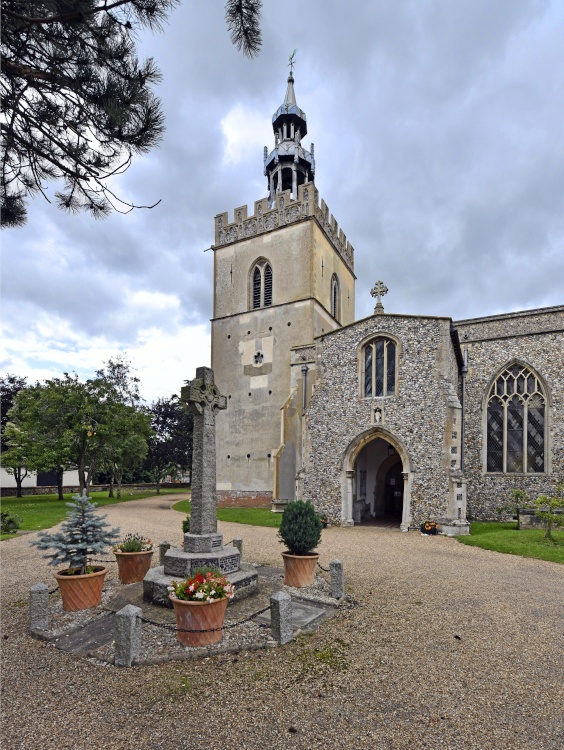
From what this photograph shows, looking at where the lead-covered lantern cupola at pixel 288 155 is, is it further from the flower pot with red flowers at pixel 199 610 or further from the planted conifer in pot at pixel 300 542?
the flower pot with red flowers at pixel 199 610

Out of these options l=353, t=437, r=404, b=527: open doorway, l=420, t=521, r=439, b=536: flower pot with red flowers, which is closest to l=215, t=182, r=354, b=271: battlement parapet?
l=353, t=437, r=404, b=527: open doorway

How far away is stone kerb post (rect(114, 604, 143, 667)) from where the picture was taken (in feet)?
16.0

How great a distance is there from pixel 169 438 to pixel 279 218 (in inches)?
945

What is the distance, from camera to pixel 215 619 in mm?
5398

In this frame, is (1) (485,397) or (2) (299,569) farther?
(1) (485,397)

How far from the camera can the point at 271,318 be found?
2512 cm

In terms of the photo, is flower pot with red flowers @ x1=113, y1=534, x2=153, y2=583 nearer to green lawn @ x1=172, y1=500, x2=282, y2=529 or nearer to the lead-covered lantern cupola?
green lawn @ x1=172, y1=500, x2=282, y2=529

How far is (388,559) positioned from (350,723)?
7268 mm

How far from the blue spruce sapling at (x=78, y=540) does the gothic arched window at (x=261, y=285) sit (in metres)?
19.8

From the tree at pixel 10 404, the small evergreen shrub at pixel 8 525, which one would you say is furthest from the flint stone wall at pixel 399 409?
the tree at pixel 10 404

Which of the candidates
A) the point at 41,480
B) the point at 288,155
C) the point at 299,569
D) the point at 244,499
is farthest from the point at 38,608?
the point at 41,480

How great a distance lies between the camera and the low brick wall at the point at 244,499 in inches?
905

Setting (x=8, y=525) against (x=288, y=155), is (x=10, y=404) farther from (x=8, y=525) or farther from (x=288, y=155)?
(x=288, y=155)

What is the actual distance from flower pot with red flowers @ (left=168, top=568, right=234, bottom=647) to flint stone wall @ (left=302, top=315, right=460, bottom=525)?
1149 cm
